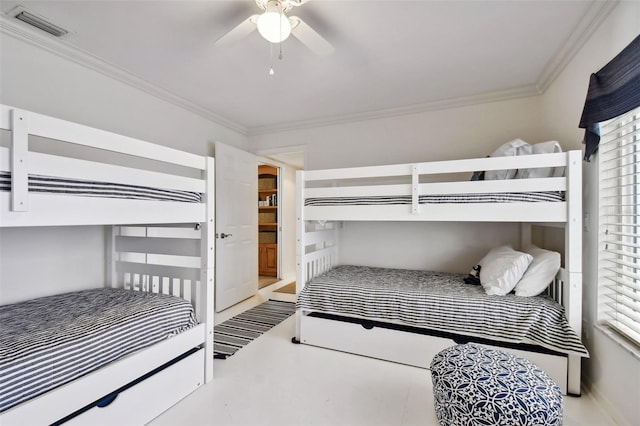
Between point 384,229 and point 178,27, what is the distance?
262 centimetres

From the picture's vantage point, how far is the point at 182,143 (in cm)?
311

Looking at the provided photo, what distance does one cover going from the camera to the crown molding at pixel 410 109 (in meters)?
2.81

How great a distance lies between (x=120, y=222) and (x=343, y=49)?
6.11 feet

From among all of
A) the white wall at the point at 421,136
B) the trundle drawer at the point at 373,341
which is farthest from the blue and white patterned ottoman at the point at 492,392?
the white wall at the point at 421,136

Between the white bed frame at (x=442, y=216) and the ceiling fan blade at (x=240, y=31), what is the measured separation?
114 centimetres

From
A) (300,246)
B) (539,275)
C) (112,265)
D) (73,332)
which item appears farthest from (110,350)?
(539,275)

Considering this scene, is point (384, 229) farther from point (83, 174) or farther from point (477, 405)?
point (83, 174)

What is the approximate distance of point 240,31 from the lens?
63.4 inches

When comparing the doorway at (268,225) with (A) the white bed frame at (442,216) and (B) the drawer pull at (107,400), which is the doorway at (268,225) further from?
(B) the drawer pull at (107,400)

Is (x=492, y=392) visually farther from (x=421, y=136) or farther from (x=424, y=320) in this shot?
(x=421, y=136)

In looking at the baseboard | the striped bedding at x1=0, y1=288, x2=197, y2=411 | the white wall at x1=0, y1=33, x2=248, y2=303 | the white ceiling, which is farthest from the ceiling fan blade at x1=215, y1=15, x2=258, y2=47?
the baseboard

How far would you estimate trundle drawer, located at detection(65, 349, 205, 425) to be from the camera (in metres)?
1.32

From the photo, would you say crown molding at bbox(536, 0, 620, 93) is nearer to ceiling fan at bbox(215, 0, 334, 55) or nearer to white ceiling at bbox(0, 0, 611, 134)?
white ceiling at bbox(0, 0, 611, 134)

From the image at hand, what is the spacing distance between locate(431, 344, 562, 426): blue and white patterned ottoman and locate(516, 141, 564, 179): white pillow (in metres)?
1.33
